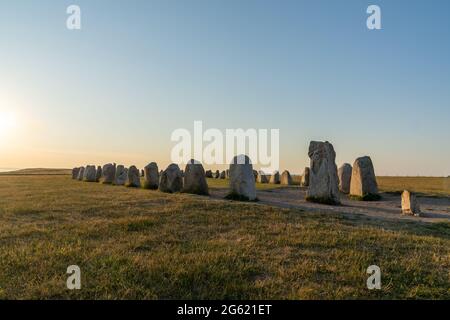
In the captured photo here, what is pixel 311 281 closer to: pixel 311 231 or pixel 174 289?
pixel 174 289

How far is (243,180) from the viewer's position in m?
16.8

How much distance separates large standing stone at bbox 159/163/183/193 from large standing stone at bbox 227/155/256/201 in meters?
4.14

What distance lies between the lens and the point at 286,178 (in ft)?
106

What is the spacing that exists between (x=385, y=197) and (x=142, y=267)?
16947 millimetres

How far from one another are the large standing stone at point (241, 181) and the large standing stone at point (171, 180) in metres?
4.14

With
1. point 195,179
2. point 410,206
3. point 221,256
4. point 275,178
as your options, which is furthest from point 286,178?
point 221,256

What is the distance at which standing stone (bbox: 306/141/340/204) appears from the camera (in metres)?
16.7

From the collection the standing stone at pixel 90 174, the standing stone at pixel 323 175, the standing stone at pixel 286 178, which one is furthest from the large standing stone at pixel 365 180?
the standing stone at pixel 90 174

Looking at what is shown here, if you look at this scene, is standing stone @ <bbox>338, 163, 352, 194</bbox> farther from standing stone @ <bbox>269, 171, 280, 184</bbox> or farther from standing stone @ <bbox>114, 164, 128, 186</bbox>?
standing stone @ <bbox>114, 164, 128, 186</bbox>

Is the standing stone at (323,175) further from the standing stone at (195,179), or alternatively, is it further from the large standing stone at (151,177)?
the large standing stone at (151,177)

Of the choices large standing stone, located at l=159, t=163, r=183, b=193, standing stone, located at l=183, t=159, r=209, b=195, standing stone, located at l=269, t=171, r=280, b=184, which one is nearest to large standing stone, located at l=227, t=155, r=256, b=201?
standing stone, located at l=183, t=159, r=209, b=195

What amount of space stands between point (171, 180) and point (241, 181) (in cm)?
492

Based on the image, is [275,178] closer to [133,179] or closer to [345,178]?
[345,178]
